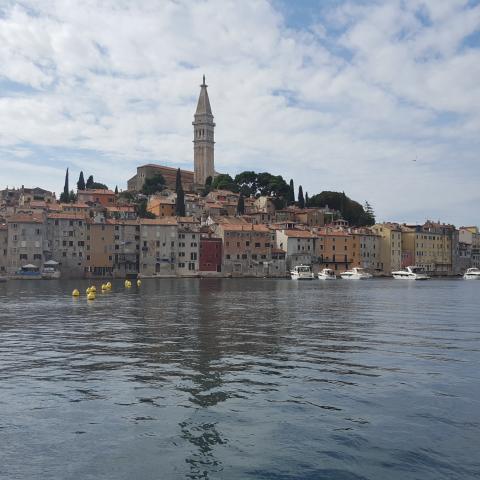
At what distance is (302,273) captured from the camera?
9719 centimetres

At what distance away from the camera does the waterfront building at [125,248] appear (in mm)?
94875

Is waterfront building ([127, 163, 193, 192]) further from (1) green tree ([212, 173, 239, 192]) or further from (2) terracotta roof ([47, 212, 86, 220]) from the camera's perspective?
(2) terracotta roof ([47, 212, 86, 220])

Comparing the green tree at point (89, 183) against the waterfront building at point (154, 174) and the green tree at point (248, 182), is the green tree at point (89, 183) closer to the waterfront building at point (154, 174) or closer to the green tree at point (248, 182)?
the waterfront building at point (154, 174)

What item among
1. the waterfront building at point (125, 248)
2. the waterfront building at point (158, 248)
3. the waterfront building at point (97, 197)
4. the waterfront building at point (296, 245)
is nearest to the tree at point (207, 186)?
the waterfront building at point (97, 197)

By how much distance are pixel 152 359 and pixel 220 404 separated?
5.80 meters

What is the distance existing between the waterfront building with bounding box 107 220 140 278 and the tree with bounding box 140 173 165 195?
4363cm

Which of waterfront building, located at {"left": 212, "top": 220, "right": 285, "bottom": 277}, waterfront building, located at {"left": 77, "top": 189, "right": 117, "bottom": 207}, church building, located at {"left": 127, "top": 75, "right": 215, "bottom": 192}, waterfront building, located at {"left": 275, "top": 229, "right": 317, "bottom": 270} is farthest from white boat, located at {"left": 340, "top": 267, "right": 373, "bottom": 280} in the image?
church building, located at {"left": 127, "top": 75, "right": 215, "bottom": 192}

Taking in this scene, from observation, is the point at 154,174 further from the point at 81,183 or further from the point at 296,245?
the point at 296,245

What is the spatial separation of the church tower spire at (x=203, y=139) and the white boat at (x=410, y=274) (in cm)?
6568

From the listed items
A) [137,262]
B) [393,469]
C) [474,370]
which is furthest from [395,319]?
[137,262]

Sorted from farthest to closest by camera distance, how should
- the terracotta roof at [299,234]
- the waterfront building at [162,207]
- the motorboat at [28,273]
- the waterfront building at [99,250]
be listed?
the waterfront building at [162,207], the terracotta roof at [299,234], the waterfront building at [99,250], the motorboat at [28,273]

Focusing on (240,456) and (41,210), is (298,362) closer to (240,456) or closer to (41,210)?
(240,456)

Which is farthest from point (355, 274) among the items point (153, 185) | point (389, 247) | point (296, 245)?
point (153, 185)

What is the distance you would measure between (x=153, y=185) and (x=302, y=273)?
186ft
